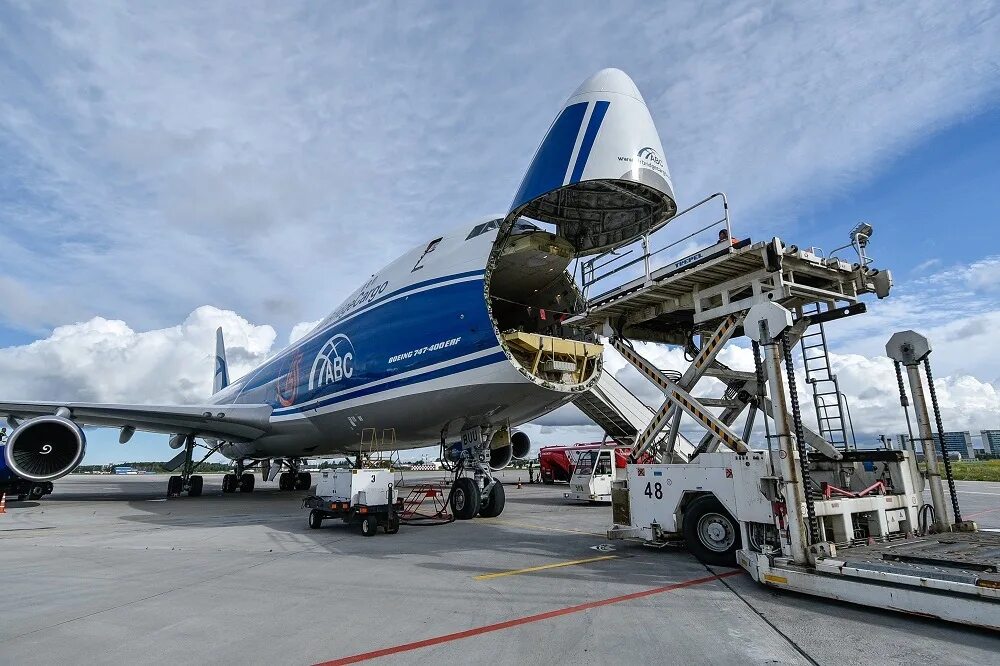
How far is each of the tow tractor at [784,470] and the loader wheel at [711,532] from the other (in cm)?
2

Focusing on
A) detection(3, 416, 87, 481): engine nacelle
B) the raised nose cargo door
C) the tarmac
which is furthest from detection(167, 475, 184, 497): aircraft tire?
the raised nose cargo door

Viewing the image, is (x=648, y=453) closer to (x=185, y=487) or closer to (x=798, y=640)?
(x=798, y=640)

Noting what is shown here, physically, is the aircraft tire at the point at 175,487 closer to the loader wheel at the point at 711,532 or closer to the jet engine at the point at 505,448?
the jet engine at the point at 505,448

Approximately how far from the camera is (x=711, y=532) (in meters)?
7.32

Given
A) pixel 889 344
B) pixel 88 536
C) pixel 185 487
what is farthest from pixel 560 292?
pixel 185 487

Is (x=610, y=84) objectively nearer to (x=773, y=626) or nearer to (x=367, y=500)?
(x=773, y=626)

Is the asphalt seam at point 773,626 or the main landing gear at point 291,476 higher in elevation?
the main landing gear at point 291,476

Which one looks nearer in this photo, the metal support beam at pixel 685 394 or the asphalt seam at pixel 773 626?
the asphalt seam at pixel 773 626

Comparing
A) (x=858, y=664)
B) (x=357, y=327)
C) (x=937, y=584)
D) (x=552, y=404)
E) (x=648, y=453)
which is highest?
(x=357, y=327)

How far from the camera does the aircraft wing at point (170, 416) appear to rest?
16.4 meters

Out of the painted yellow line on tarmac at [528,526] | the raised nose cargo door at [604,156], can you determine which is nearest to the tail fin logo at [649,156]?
the raised nose cargo door at [604,156]

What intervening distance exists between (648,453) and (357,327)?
794 centimetres

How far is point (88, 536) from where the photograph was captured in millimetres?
10914

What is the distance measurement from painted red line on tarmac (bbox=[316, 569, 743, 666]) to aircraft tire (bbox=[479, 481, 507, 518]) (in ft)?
21.8
